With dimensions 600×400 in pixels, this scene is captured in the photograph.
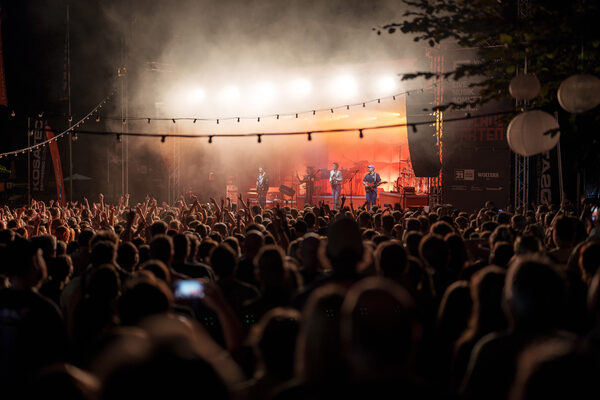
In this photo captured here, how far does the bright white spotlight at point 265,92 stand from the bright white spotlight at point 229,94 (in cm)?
73

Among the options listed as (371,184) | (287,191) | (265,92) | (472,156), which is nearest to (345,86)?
(265,92)

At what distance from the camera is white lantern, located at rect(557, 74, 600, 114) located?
5129mm

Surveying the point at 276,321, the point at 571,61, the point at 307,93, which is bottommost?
the point at 276,321

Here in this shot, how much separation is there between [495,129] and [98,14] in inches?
675

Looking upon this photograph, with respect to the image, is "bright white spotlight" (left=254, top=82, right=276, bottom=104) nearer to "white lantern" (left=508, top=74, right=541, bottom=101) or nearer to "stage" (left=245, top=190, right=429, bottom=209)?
"stage" (left=245, top=190, right=429, bottom=209)

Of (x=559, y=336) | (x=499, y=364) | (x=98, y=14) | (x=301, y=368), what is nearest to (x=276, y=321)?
(x=301, y=368)

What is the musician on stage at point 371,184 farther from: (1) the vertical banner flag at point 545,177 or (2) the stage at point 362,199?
(1) the vertical banner flag at point 545,177

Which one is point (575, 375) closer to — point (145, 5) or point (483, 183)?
point (483, 183)

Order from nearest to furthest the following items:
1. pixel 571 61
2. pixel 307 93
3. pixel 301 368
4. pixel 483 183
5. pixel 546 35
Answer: pixel 301 368 < pixel 546 35 < pixel 571 61 < pixel 483 183 < pixel 307 93

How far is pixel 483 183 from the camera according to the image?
1586cm

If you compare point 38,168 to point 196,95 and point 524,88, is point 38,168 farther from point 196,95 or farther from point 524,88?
point 524,88

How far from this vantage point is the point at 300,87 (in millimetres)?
19594

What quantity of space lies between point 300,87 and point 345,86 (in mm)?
1759

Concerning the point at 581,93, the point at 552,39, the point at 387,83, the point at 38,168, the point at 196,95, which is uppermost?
the point at 196,95
